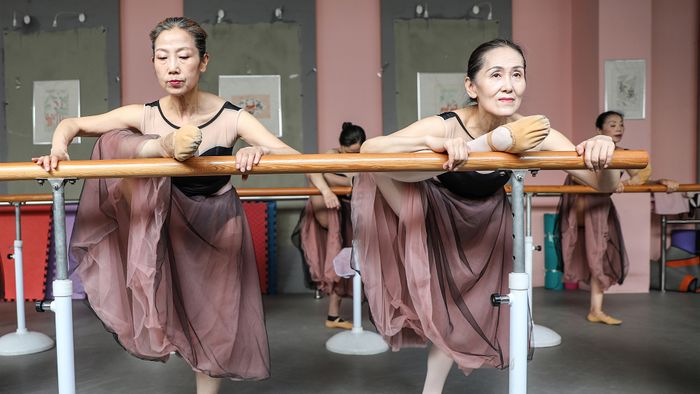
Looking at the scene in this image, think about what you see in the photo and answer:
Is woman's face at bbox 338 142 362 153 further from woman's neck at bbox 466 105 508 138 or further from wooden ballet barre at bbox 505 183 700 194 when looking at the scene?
woman's neck at bbox 466 105 508 138

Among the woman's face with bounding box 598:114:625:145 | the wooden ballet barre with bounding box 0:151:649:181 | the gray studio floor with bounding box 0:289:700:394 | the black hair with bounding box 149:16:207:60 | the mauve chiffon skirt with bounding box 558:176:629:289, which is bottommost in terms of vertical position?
the gray studio floor with bounding box 0:289:700:394

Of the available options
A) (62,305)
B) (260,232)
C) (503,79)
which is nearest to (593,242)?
(503,79)

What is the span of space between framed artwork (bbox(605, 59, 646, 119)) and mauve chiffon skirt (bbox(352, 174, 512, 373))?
12.0 ft

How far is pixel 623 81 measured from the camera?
556 centimetres

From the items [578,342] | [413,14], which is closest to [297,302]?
[578,342]

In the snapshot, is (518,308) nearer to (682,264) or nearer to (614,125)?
(614,125)

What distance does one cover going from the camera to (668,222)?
5.66m

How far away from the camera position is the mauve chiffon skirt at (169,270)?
2.12 m

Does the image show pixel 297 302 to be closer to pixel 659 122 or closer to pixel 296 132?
pixel 296 132

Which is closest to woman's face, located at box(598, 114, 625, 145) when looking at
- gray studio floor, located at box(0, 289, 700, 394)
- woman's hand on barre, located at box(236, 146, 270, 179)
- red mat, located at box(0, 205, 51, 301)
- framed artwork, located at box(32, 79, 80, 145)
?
gray studio floor, located at box(0, 289, 700, 394)

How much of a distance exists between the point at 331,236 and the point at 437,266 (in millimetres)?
2186

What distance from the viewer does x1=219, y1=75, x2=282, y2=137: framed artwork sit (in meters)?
5.79

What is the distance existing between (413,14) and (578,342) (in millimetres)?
3251

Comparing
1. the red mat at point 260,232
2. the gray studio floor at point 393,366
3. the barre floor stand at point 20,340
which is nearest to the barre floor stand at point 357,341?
the gray studio floor at point 393,366
